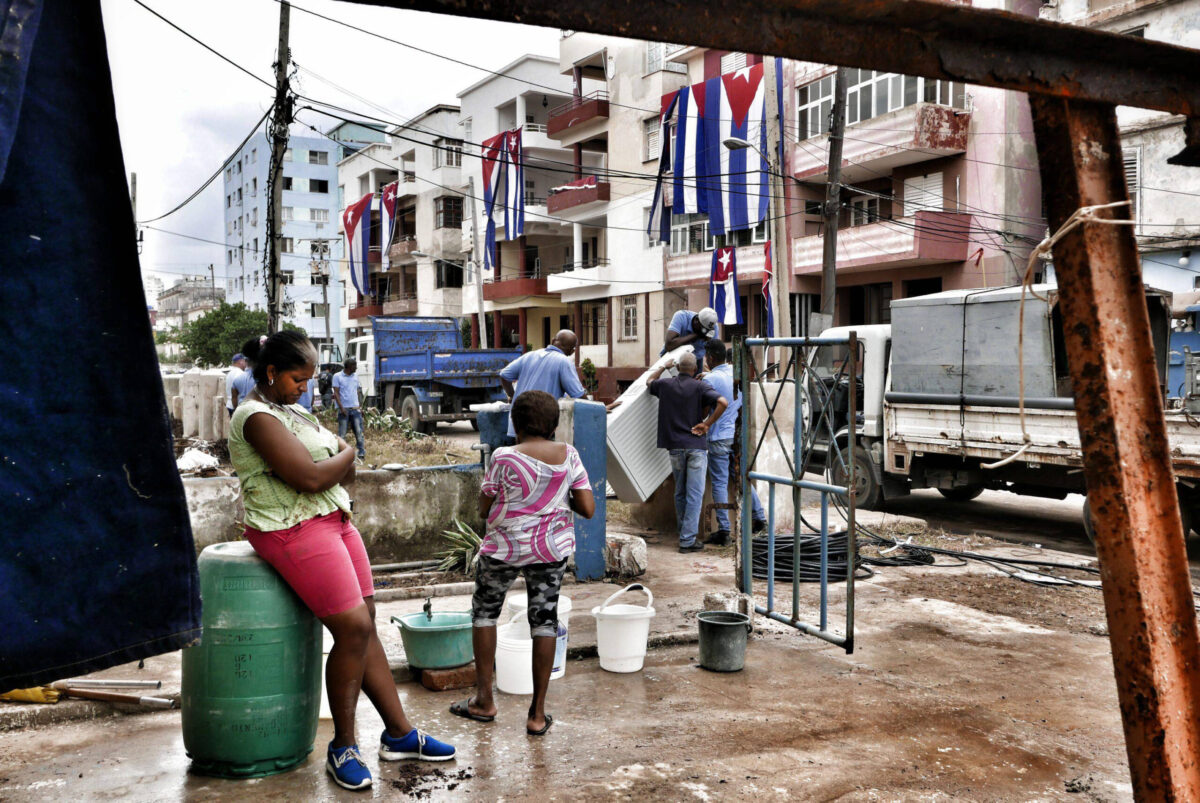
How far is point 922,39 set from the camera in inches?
90.1

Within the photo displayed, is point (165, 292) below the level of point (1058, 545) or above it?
above

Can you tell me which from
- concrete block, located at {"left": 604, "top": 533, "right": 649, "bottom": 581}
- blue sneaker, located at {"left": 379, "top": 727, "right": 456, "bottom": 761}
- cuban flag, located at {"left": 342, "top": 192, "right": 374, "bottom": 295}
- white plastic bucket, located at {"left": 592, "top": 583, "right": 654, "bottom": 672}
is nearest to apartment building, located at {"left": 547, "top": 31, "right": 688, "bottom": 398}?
cuban flag, located at {"left": 342, "top": 192, "right": 374, "bottom": 295}

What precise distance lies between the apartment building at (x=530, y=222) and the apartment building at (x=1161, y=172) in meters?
18.8

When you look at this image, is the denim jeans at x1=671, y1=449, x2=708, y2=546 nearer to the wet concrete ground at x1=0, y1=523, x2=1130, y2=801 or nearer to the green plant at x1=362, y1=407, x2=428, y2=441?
the wet concrete ground at x1=0, y1=523, x2=1130, y2=801

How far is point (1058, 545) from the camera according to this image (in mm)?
9438

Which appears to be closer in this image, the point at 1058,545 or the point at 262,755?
the point at 262,755

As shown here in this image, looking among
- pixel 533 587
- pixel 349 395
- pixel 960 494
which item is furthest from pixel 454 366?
pixel 533 587

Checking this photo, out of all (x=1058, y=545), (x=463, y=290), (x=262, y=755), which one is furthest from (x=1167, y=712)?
(x=463, y=290)

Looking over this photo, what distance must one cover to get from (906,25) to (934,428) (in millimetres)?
8812

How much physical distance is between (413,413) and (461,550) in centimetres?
1325

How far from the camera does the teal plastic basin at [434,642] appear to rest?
4859mm

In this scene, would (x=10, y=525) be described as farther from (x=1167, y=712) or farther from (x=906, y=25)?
(x=1167, y=712)

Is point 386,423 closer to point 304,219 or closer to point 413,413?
point 413,413

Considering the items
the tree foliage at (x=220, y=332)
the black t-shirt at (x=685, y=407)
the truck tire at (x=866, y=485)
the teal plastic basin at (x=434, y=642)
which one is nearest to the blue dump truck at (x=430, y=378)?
the truck tire at (x=866, y=485)
